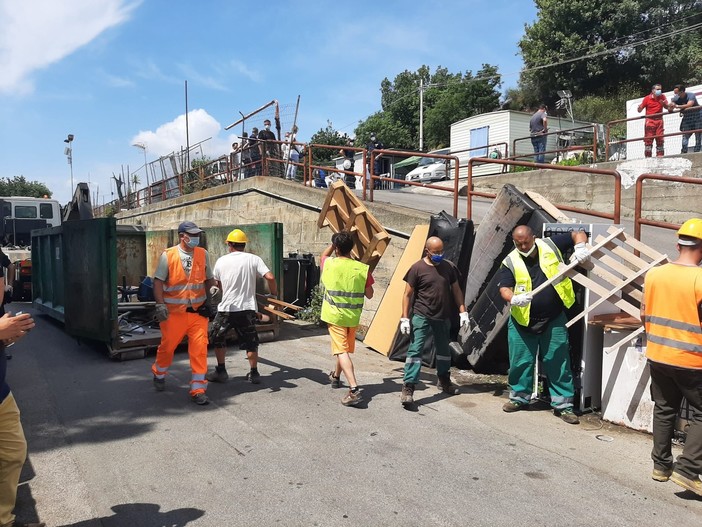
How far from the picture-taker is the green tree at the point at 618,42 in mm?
31594

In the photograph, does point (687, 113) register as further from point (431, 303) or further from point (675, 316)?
point (675, 316)

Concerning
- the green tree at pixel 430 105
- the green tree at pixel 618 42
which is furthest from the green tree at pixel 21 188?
the green tree at pixel 618 42

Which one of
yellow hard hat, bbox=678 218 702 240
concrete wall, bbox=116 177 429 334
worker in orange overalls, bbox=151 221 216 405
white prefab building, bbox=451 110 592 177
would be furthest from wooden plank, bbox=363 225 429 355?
white prefab building, bbox=451 110 592 177

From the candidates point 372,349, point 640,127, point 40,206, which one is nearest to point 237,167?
point 40,206

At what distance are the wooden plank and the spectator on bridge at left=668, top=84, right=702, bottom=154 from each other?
741 cm

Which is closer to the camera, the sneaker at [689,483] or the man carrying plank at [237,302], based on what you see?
the sneaker at [689,483]

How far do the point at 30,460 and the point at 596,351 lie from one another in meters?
Answer: 4.80

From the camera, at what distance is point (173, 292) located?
5312 millimetres

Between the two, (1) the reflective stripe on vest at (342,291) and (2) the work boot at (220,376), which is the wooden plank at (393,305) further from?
(2) the work boot at (220,376)

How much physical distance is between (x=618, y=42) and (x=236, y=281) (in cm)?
3458

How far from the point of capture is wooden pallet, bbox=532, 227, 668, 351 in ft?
15.1

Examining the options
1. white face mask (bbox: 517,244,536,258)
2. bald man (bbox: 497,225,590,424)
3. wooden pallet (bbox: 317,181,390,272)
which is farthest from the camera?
wooden pallet (bbox: 317,181,390,272)

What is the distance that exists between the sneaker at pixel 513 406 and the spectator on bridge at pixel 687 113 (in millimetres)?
9069

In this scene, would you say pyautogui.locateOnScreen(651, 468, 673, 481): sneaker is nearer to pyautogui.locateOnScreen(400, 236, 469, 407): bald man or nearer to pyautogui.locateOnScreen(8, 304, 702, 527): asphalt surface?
pyautogui.locateOnScreen(8, 304, 702, 527): asphalt surface
